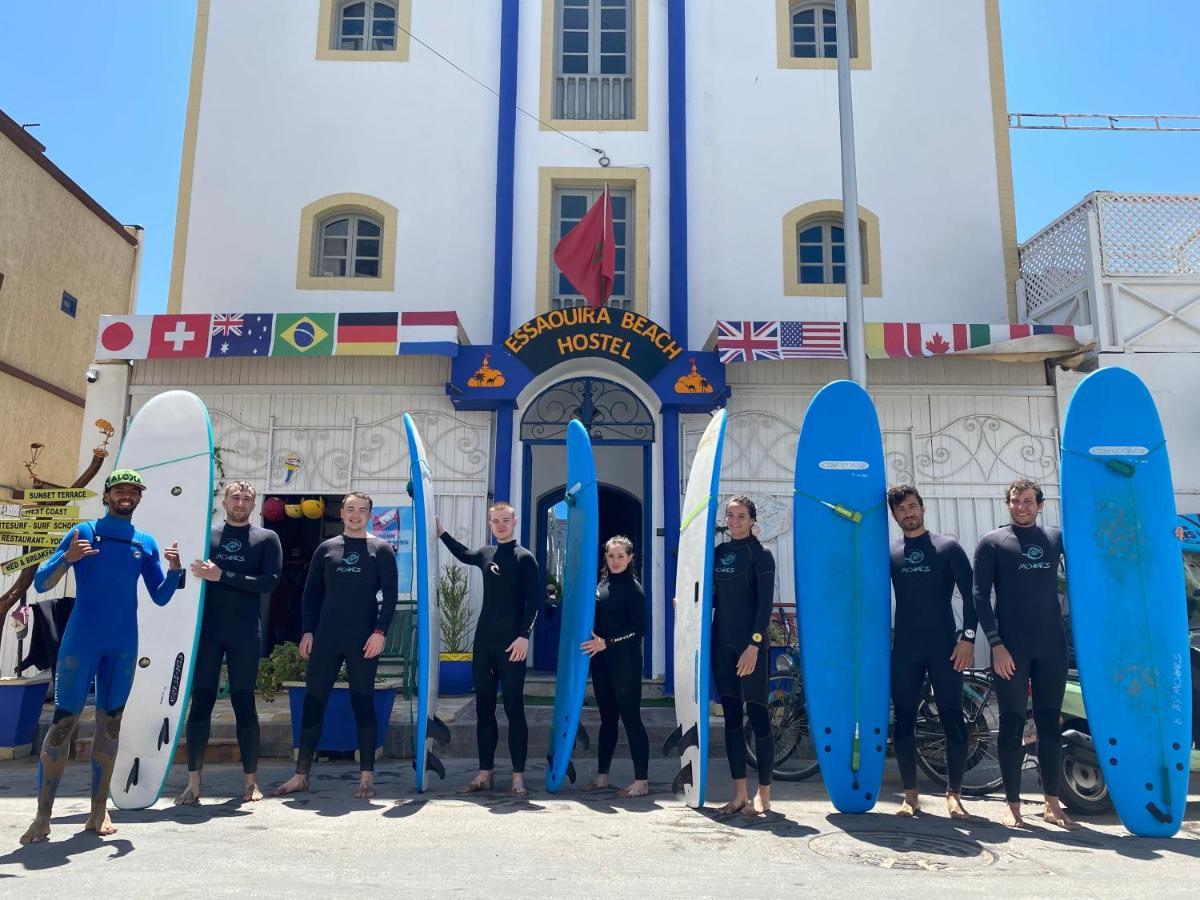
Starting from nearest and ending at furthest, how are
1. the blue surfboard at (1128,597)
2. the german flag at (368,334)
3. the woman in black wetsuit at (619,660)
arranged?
the blue surfboard at (1128,597) < the woman in black wetsuit at (619,660) < the german flag at (368,334)

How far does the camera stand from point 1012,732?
15.5ft

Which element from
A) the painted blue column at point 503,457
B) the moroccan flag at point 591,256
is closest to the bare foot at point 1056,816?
the painted blue column at point 503,457

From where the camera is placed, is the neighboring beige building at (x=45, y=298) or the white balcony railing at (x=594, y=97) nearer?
the white balcony railing at (x=594, y=97)

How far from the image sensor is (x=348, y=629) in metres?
5.08

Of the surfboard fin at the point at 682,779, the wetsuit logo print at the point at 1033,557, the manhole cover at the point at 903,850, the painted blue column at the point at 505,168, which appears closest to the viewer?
the manhole cover at the point at 903,850

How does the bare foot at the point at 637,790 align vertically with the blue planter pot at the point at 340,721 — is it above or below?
below

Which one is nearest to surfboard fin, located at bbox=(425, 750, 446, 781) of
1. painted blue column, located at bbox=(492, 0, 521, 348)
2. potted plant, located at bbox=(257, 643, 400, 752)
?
potted plant, located at bbox=(257, 643, 400, 752)

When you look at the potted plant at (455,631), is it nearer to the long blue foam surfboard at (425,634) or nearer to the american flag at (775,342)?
the long blue foam surfboard at (425,634)

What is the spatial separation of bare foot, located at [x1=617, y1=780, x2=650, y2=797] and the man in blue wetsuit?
2623 mm

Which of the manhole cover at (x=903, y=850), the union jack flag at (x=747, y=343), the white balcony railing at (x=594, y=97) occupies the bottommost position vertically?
the manhole cover at (x=903, y=850)

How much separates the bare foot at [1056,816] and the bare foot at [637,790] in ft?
7.03

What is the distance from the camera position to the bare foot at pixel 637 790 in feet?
16.7

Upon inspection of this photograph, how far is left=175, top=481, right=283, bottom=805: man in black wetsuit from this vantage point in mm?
4945

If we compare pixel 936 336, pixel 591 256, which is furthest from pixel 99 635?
pixel 936 336
